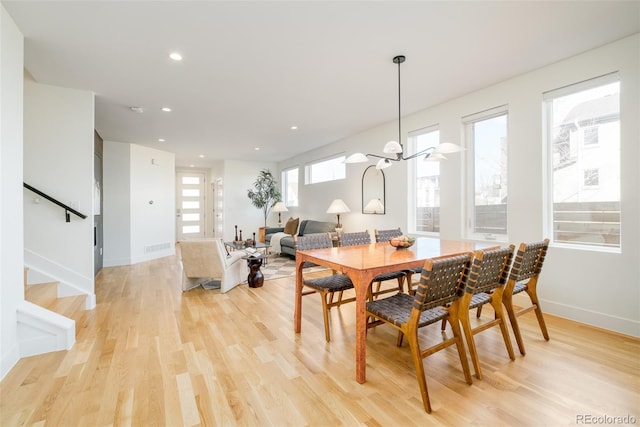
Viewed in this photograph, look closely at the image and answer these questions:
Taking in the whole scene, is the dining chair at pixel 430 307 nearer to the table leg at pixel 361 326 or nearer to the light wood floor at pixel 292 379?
the table leg at pixel 361 326

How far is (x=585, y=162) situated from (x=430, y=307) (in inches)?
98.9

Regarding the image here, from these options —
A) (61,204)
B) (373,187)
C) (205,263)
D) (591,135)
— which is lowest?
(205,263)

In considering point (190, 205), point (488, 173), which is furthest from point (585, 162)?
point (190, 205)

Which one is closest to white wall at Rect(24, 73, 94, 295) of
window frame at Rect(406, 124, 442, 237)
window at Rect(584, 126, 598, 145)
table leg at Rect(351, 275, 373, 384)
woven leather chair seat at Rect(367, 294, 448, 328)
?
table leg at Rect(351, 275, 373, 384)

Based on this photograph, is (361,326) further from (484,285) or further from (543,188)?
(543,188)

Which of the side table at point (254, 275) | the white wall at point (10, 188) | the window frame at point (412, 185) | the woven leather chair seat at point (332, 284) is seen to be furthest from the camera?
the window frame at point (412, 185)

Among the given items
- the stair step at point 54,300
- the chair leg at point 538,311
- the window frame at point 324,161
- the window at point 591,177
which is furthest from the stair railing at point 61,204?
the window at point 591,177

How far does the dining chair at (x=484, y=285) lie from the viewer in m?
1.80

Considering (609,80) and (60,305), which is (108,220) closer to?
(60,305)

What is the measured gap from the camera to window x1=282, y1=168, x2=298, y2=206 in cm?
796

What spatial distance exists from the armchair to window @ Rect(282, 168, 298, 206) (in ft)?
13.7

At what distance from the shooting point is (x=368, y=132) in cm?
519

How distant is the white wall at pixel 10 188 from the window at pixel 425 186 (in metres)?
4.39

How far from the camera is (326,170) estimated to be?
21.9 ft
